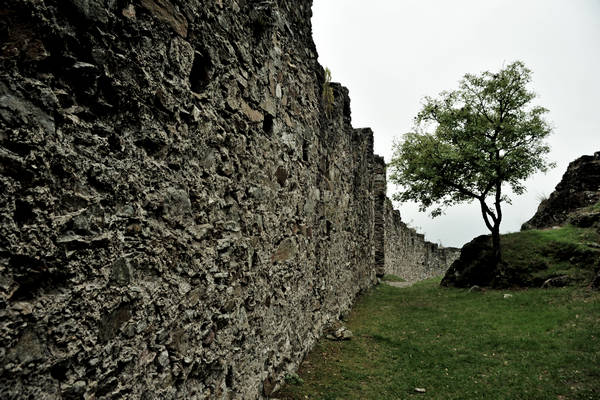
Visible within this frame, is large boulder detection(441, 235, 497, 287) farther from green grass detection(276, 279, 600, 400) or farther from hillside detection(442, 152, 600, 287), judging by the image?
green grass detection(276, 279, 600, 400)

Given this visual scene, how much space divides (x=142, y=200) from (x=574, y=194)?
55.1 feet

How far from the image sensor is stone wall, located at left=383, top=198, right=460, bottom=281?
708 inches

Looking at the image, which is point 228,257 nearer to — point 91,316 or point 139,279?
point 139,279

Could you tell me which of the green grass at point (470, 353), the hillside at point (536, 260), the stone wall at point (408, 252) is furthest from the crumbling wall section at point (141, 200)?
the stone wall at point (408, 252)

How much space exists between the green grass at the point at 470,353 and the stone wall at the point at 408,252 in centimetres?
761

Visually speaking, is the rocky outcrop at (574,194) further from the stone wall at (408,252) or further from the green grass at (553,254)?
the stone wall at (408,252)

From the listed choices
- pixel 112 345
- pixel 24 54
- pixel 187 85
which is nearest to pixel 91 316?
pixel 112 345

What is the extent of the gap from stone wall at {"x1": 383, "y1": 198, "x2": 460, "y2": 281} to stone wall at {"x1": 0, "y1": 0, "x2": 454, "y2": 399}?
13217 mm

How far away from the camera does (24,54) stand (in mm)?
1550

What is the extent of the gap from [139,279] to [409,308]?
9023mm

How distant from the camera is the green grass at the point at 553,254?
9.80m

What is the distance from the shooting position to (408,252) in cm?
2339

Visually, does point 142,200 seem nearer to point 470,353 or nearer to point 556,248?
point 470,353

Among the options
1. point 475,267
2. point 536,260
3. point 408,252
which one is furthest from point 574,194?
point 408,252
